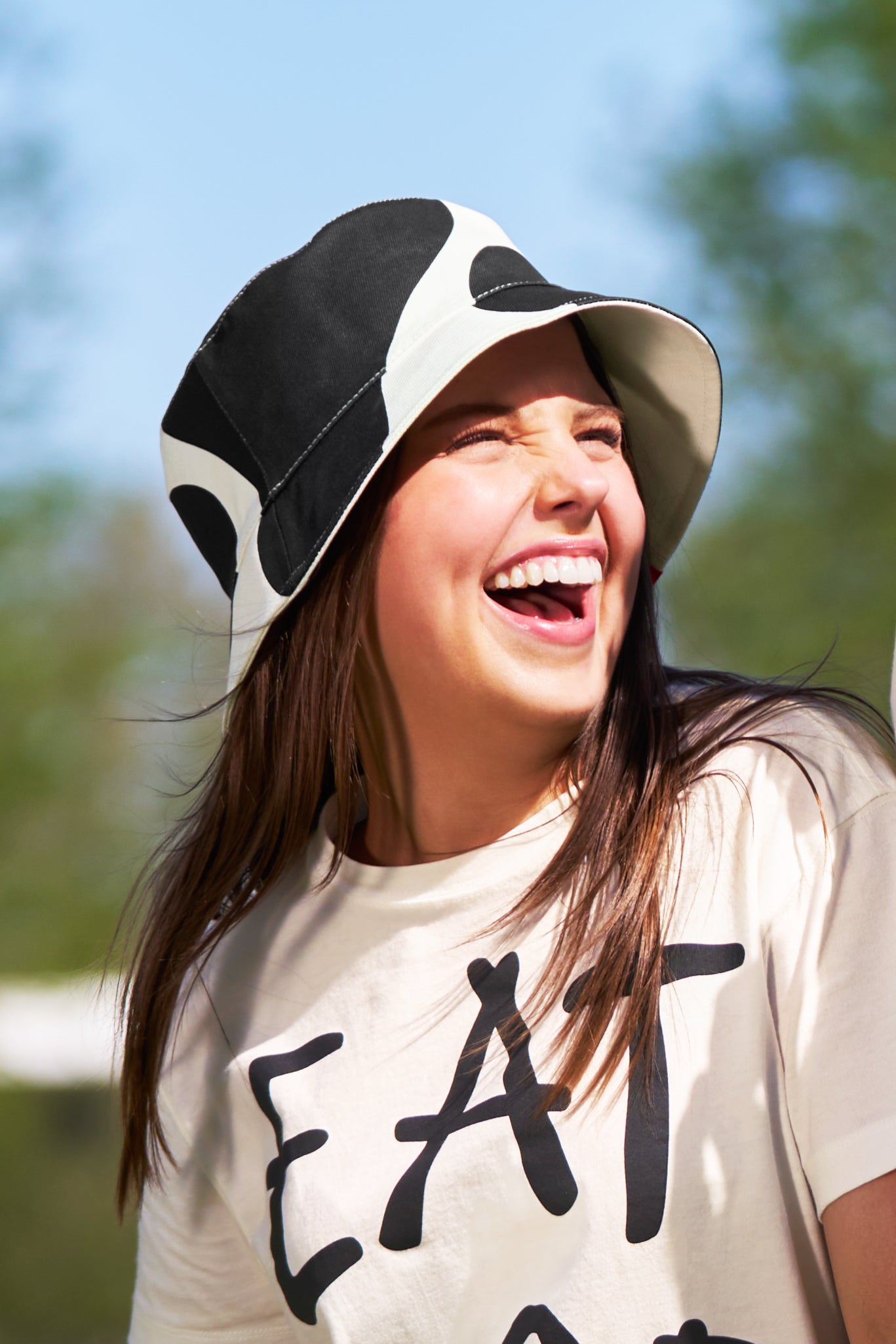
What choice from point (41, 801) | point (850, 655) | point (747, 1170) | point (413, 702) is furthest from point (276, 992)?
point (41, 801)

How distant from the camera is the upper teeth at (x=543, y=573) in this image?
4.78 feet

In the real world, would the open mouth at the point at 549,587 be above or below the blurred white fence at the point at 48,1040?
below

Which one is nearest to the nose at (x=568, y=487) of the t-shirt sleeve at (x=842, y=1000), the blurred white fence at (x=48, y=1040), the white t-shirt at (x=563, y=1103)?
the white t-shirt at (x=563, y=1103)

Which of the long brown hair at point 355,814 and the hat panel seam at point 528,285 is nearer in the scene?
the long brown hair at point 355,814

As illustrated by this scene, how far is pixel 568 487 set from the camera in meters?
1.44

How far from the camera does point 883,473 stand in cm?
1161

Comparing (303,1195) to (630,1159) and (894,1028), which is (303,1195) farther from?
(894,1028)

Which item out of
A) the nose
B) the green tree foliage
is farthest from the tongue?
the green tree foliage

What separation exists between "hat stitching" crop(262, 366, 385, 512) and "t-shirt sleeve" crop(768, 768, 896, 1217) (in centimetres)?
66

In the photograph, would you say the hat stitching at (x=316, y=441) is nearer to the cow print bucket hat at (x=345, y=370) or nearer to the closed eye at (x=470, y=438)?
the cow print bucket hat at (x=345, y=370)

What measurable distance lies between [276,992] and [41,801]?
38.0 feet

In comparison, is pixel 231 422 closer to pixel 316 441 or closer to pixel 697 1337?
pixel 316 441

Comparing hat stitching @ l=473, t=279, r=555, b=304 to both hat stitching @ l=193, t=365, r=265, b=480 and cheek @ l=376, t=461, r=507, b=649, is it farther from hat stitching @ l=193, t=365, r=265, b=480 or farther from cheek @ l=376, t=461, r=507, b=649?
hat stitching @ l=193, t=365, r=265, b=480

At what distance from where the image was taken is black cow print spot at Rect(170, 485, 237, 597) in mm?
1631
